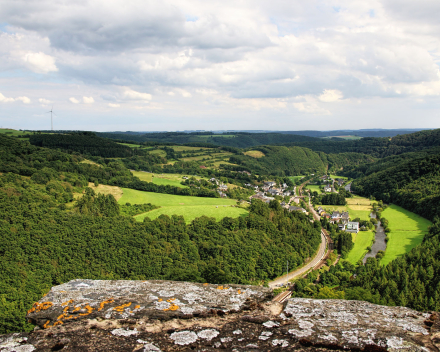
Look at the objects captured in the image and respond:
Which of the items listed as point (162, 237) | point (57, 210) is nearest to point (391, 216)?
point (162, 237)

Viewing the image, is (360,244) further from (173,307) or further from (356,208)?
(173,307)

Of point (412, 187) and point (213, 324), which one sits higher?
point (213, 324)

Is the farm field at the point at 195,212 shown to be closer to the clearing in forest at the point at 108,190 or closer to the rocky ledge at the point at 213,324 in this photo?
the clearing in forest at the point at 108,190

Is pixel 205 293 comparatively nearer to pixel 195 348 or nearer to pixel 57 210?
pixel 195 348

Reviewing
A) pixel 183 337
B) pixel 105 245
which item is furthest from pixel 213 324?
pixel 105 245

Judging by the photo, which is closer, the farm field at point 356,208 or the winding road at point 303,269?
the winding road at point 303,269

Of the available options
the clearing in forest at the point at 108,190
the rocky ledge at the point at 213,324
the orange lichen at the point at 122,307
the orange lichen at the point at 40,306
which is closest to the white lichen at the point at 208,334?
the rocky ledge at the point at 213,324

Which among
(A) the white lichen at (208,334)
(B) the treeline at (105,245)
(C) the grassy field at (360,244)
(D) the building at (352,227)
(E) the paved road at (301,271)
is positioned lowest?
(E) the paved road at (301,271)
